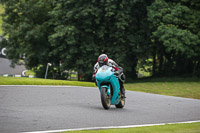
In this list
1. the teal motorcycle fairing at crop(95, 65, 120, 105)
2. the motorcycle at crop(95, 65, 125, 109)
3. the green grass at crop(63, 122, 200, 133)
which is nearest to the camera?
the green grass at crop(63, 122, 200, 133)

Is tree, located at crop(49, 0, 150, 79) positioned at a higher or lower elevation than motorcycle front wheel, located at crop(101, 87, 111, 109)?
higher

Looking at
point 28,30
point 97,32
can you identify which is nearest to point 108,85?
point 97,32

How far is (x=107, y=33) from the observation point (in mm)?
32062

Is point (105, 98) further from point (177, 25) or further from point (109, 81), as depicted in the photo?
point (177, 25)

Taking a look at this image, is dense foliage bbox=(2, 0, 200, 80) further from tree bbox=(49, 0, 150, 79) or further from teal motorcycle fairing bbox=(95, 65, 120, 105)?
teal motorcycle fairing bbox=(95, 65, 120, 105)

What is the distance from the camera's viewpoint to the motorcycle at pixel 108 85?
33.6ft

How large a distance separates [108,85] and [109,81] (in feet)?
0.66

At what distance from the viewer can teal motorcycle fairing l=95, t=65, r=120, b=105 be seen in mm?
10406

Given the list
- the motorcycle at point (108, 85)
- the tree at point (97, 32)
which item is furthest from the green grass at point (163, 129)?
the tree at point (97, 32)

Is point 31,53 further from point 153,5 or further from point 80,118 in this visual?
point 80,118

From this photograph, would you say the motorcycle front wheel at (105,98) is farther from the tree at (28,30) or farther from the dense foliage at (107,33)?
the tree at (28,30)

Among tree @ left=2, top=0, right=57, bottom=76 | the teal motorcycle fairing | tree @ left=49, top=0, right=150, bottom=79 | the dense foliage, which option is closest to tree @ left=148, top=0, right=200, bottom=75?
the dense foliage

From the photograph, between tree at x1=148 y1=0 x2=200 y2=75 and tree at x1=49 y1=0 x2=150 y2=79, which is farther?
tree at x1=49 y1=0 x2=150 y2=79

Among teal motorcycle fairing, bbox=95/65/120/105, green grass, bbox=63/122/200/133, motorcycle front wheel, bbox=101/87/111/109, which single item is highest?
teal motorcycle fairing, bbox=95/65/120/105
